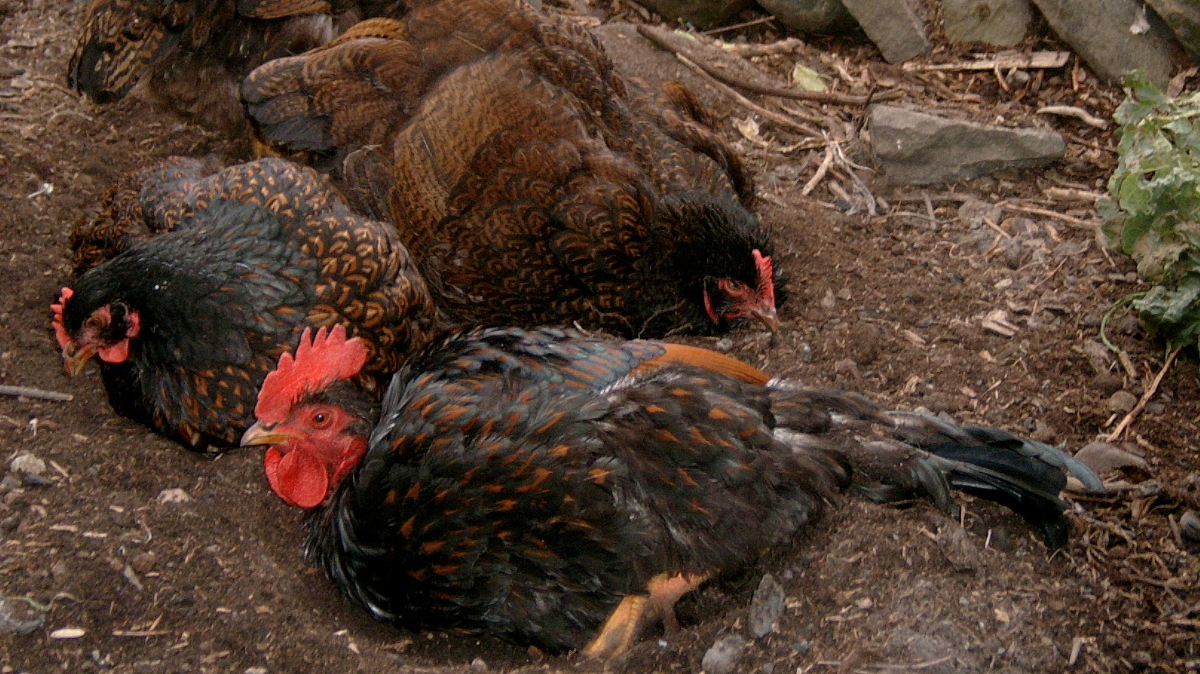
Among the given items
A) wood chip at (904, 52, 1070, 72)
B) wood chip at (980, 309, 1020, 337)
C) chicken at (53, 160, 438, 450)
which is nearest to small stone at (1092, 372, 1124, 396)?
wood chip at (980, 309, 1020, 337)

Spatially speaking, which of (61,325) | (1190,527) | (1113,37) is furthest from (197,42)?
(1113,37)

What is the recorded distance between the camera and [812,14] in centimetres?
530

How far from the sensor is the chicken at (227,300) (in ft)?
9.73

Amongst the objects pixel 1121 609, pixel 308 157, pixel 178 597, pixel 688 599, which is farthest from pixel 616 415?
pixel 308 157

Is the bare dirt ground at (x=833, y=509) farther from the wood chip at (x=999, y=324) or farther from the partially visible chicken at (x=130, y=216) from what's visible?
the partially visible chicken at (x=130, y=216)

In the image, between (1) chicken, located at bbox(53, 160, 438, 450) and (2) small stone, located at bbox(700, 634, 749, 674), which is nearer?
(2) small stone, located at bbox(700, 634, 749, 674)

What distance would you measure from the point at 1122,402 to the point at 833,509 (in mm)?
1318

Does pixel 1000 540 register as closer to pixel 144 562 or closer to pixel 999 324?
pixel 999 324

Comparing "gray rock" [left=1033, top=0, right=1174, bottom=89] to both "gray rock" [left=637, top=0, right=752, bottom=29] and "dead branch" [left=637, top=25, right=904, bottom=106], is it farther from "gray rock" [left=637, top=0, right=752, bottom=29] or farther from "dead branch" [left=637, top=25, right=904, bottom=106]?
"gray rock" [left=637, top=0, right=752, bottom=29]

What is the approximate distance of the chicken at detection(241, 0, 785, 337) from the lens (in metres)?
3.59

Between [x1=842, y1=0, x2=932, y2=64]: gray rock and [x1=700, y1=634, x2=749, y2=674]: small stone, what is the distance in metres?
3.73

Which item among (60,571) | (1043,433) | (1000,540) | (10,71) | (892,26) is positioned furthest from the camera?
(892,26)

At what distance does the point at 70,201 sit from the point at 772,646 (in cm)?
318

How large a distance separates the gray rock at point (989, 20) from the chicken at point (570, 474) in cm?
298
